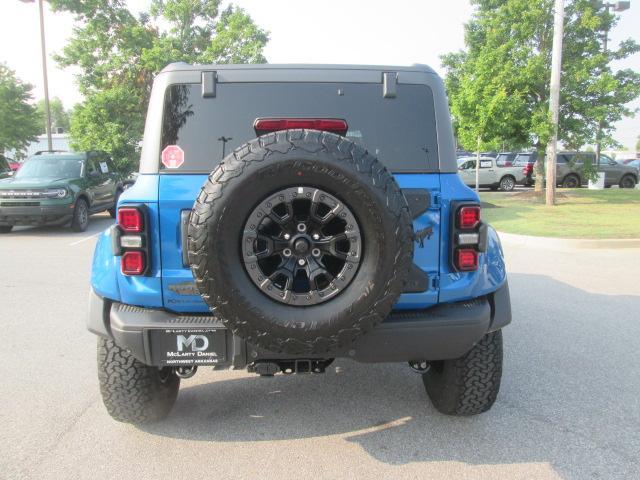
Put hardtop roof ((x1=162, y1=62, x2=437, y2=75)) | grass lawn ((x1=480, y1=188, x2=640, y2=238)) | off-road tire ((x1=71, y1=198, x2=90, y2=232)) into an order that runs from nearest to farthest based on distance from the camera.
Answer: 1. hardtop roof ((x1=162, y1=62, x2=437, y2=75))
2. grass lawn ((x1=480, y1=188, x2=640, y2=238))
3. off-road tire ((x1=71, y1=198, x2=90, y2=232))

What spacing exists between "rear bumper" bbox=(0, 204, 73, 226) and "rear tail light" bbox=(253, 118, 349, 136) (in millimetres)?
10296

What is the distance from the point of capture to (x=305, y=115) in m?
2.87

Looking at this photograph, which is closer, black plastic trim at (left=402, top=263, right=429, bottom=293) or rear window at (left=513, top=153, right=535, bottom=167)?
black plastic trim at (left=402, top=263, right=429, bottom=293)

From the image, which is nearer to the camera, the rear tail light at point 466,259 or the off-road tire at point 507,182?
the rear tail light at point 466,259

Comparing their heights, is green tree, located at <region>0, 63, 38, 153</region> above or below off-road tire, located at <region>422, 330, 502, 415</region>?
above

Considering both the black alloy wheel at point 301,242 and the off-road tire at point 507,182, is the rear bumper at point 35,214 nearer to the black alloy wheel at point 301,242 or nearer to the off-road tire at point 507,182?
the black alloy wheel at point 301,242

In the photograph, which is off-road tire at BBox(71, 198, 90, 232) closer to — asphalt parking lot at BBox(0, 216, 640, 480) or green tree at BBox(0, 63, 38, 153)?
asphalt parking lot at BBox(0, 216, 640, 480)

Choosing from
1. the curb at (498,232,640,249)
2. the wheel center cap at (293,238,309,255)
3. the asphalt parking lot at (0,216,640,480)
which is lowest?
the asphalt parking lot at (0,216,640,480)

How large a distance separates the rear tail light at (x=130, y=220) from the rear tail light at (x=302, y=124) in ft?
2.53

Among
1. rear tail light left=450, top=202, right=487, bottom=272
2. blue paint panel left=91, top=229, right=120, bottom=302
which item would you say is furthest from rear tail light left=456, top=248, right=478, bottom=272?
blue paint panel left=91, top=229, right=120, bottom=302

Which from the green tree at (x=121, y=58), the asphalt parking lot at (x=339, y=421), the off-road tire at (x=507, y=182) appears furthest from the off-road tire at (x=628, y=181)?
the asphalt parking lot at (x=339, y=421)

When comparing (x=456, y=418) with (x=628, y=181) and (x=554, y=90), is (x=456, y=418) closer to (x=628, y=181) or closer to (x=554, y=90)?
(x=554, y=90)

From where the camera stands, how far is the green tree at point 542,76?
1590 centimetres

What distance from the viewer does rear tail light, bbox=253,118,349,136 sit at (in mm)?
2719
